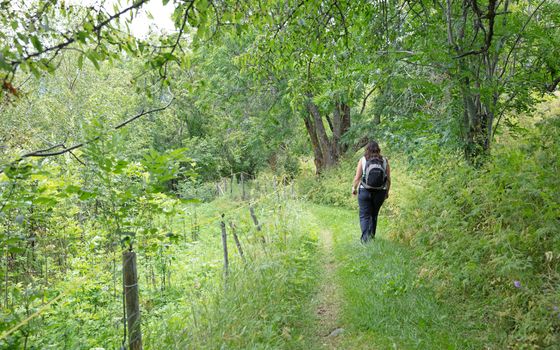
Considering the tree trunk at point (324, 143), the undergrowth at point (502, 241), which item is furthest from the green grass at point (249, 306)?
the tree trunk at point (324, 143)

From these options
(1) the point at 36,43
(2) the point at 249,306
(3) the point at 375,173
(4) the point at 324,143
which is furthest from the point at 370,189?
(4) the point at 324,143

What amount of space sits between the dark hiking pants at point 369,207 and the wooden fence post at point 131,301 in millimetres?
5032

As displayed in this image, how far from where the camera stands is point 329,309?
197 inches

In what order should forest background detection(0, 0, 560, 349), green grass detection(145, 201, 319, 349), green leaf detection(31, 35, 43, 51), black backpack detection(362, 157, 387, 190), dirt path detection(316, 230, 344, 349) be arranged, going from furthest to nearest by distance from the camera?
black backpack detection(362, 157, 387, 190) < dirt path detection(316, 230, 344, 349) < green grass detection(145, 201, 319, 349) < forest background detection(0, 0, 560, 349) < green leaf detection(31, 35, 43, 51)

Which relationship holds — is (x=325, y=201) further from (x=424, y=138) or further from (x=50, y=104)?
(x=50, y=104)

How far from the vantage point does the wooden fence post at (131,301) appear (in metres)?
2.85

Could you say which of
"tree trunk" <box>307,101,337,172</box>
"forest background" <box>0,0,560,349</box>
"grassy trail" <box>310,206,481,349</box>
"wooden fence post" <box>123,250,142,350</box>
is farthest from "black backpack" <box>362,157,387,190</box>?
"tree trunk" <box>307,101,337,172</box>

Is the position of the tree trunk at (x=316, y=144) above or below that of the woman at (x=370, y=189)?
above

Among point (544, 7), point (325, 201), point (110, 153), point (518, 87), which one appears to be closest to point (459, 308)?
point (518, 87)

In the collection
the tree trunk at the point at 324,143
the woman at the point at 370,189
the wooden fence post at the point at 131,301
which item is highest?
the tree trunk at the point at 324,143

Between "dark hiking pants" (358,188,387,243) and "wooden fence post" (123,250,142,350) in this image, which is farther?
"dark hiking pants" (358,188,387,243)

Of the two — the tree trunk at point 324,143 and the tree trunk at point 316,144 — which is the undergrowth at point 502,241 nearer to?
the tree trunk at point 324,143

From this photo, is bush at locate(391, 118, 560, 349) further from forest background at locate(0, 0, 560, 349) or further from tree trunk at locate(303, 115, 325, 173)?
tree trunk at locate(303, 115, 325, 173)

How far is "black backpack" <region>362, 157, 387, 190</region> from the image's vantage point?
688cm
